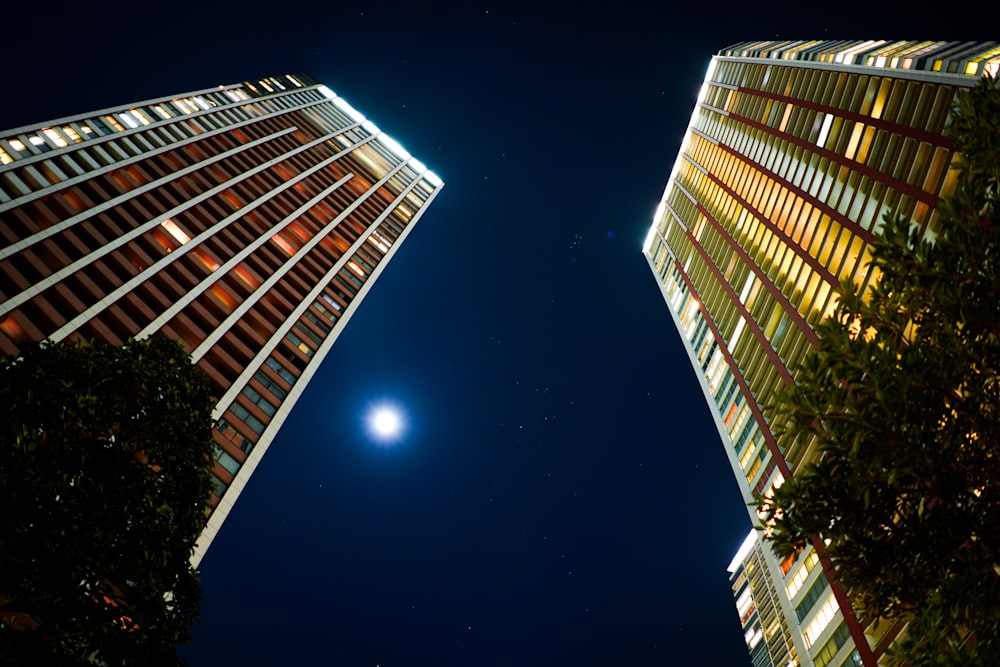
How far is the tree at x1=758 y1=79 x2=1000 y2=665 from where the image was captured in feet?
37.0

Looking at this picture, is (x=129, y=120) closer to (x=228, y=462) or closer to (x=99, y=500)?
(x=228, y=462)

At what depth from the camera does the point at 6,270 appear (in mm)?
37562

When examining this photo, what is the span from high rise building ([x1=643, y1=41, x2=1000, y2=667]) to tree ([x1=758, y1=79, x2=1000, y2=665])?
20.7 metres

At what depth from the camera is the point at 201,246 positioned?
53000 millimetres

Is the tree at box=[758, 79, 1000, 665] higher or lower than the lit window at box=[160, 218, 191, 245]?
lower

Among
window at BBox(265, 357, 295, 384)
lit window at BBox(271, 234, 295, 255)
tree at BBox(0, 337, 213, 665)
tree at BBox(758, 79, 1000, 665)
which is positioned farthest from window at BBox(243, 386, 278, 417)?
tree at BBox(758, 79, 1000, 665)

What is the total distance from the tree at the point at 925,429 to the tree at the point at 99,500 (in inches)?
543

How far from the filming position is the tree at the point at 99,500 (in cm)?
1332

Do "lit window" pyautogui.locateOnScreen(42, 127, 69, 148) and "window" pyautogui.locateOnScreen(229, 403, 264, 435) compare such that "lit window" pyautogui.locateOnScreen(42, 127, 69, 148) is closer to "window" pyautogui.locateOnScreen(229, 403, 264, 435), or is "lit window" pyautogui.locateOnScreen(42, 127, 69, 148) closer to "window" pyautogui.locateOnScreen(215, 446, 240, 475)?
"window" pyautogui.locateOnScreen(229, 403, 264, 435)

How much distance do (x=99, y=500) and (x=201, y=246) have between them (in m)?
43.0

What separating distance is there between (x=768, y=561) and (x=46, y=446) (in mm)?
44699

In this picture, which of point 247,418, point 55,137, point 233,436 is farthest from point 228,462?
point 55,137

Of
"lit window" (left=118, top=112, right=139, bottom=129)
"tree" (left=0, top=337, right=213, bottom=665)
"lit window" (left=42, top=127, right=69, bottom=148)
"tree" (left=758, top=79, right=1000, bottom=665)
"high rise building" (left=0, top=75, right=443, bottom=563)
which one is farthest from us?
"lit window" (left=118, top=112, right=139, bottom=129)

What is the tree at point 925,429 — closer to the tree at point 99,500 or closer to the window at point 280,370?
the tree at point 99,500
